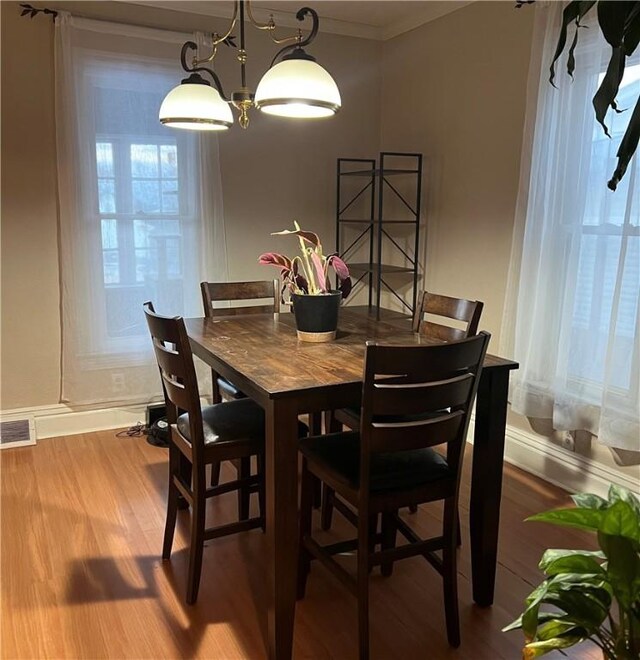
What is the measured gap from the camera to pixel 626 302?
2.56 meters

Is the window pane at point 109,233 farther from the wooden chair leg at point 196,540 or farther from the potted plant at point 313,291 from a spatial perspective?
the wooden chair leg at point 196,540

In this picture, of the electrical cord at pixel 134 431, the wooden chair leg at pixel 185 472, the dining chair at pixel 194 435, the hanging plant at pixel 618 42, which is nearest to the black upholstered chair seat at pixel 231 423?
the dining chair at pixel 194 435

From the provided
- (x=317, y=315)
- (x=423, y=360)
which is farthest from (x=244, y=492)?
(x=423, y=360)

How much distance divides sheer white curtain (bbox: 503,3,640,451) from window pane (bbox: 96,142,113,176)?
2271 mm

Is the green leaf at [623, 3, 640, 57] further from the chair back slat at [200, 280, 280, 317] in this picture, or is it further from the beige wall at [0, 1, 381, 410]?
the beige wall at [0, 1, 381, 410]

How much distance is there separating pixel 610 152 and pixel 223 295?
189 cm

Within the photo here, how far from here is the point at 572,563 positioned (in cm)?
129

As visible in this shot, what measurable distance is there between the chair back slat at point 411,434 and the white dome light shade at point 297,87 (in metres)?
1.08

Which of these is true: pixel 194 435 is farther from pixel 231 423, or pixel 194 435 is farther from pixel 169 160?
pixel 169 160

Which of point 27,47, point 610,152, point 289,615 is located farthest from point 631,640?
point 27,47

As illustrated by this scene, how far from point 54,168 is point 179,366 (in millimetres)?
2058

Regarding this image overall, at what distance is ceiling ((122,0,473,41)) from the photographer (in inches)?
140

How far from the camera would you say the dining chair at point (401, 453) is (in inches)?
64.6

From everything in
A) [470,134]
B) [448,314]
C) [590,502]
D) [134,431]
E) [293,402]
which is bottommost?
[134,431]
